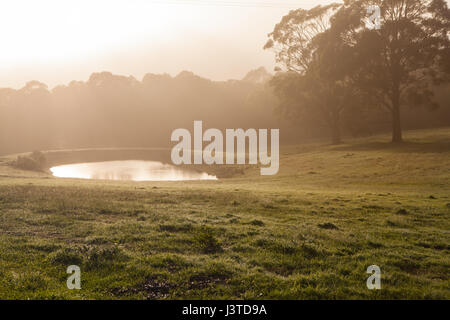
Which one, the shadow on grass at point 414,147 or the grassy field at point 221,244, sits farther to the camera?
the shadow on grass at point 414,147

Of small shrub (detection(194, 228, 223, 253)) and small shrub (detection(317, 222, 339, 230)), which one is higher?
small shrub (detection(194, 228, 223, 253))

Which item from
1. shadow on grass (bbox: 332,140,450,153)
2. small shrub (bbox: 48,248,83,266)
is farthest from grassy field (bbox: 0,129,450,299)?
shadow on grass (bbox: 332,140,450,153)

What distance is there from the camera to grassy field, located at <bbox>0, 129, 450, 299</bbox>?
9.21 m

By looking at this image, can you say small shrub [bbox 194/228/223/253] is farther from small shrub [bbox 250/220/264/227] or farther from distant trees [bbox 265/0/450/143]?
distant trees [bbox 265/0/450/143]

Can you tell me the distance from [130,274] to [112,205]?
10.1 metres

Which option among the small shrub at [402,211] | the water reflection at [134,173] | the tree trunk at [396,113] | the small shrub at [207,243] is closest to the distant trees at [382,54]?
the tree trunk at [396,113]

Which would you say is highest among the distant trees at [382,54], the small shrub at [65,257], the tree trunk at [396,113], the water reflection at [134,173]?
the distant trees at [382,54]

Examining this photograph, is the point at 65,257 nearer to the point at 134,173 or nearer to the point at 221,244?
the point at 221,244

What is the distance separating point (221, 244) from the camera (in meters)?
12.9

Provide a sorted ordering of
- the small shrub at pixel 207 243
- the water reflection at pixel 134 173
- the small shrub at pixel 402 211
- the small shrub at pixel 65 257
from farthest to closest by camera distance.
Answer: the water reflection at pixel 134 173, the small shrub at pixel 402 211, the small shrub at pixel 207 243, the small shrub at pixel 65 257

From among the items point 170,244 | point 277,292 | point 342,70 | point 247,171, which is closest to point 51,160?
point 247,171

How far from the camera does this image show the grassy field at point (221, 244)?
30.2 ft

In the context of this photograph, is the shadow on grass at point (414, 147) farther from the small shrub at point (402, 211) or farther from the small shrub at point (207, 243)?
the small shrub at point (207, 243)

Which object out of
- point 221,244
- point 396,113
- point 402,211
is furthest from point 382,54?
point 221,244
